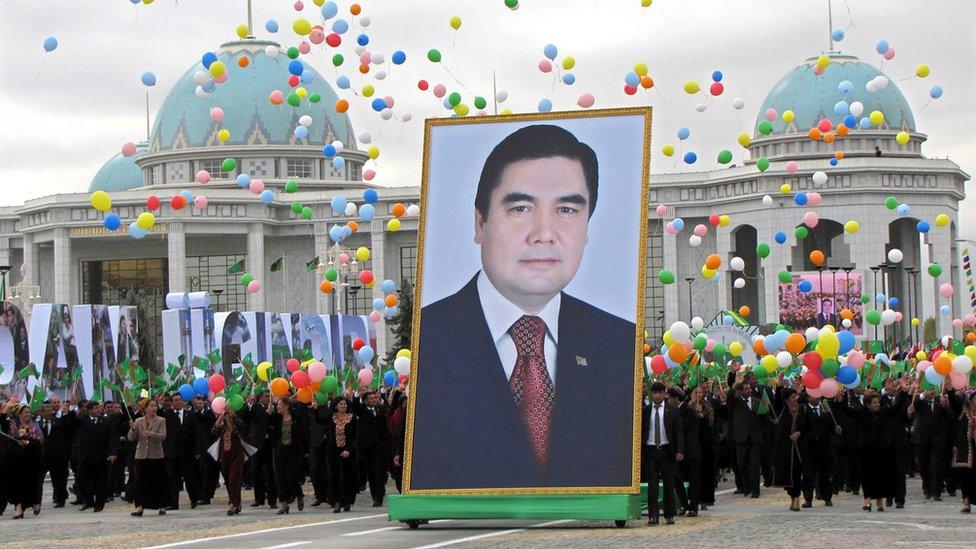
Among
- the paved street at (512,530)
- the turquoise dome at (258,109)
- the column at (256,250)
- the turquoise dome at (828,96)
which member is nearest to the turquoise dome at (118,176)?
the turquoise dome at (258,109)

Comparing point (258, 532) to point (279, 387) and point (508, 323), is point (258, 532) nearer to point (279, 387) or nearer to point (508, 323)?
point (508, 323)

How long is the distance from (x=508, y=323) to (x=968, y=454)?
6.63 metres

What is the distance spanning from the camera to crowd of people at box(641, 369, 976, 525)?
22719mm

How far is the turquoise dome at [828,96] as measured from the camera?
102 metres

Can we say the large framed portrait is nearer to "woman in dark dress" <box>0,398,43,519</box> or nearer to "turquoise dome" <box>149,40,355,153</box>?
"woman in dark dress" <box>0,398,43,519</box>

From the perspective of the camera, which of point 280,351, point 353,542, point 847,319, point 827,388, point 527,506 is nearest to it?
point 353,542

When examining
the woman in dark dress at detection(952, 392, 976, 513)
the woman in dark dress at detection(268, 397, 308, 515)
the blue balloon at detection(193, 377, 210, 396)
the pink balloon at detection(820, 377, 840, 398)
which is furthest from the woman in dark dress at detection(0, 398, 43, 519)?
the woman in dark dress at detection(952, 392, 976, 513)

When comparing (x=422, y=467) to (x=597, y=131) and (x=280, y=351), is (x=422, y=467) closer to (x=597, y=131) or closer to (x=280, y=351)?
(x=597, y=131)

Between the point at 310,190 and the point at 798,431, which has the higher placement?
the point at 310,190

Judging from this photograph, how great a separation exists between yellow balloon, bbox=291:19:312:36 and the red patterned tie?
11620 mm

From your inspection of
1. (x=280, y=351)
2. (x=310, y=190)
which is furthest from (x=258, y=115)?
(x=280, y=351)

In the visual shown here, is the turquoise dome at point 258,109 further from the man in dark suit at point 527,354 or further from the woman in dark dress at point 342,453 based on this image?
the man in dark suit at point 527,354

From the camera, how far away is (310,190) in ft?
357

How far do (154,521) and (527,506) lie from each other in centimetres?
633
